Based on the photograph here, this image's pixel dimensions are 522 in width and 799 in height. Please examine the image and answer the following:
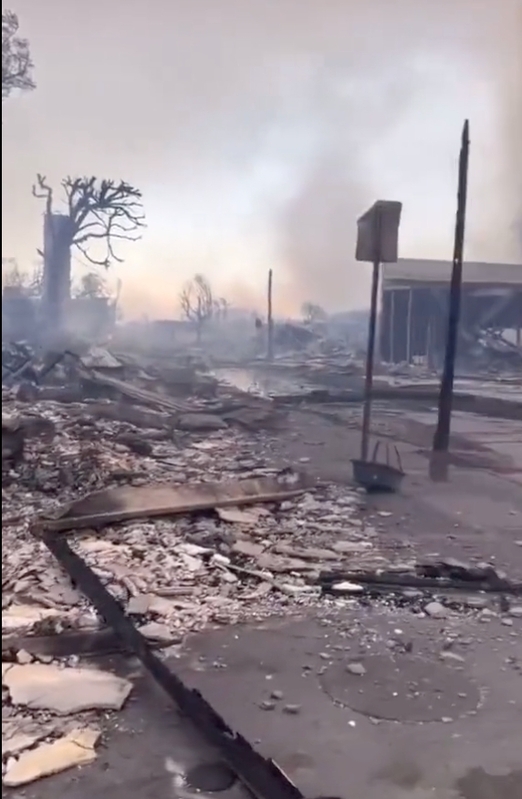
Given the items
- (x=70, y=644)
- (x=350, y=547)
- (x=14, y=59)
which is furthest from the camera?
(x=350, y=547)

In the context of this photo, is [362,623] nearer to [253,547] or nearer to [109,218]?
[253,547]

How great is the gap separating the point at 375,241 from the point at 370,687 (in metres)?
0.75

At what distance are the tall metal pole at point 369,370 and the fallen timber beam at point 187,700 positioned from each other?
49cm

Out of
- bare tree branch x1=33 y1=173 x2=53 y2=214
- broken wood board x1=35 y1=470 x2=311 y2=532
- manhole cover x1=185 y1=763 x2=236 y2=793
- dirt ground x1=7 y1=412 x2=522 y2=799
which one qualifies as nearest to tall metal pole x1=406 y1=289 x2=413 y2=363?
dirt ground x1=7 y1=412 x2=522 y2=799

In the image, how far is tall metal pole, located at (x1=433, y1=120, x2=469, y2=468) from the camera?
145 centimetres

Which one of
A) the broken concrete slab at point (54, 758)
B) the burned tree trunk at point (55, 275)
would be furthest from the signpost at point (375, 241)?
the broken concrete slab at point (54, 758)

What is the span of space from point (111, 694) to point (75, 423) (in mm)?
406

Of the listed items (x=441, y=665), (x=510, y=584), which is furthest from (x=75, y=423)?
(x=510, y=584)

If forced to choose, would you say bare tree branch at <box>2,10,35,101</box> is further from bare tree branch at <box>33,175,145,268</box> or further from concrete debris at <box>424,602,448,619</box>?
concrete debris at <box>424,602,448,619</box>

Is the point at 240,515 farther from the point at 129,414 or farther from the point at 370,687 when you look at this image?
the point at 370,687

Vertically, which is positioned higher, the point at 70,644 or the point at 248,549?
the point at 248,549

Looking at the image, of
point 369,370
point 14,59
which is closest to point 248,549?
point 369,370

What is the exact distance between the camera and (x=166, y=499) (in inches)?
52.0

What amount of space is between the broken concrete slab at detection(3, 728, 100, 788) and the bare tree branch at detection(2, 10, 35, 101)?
892 millimetres
